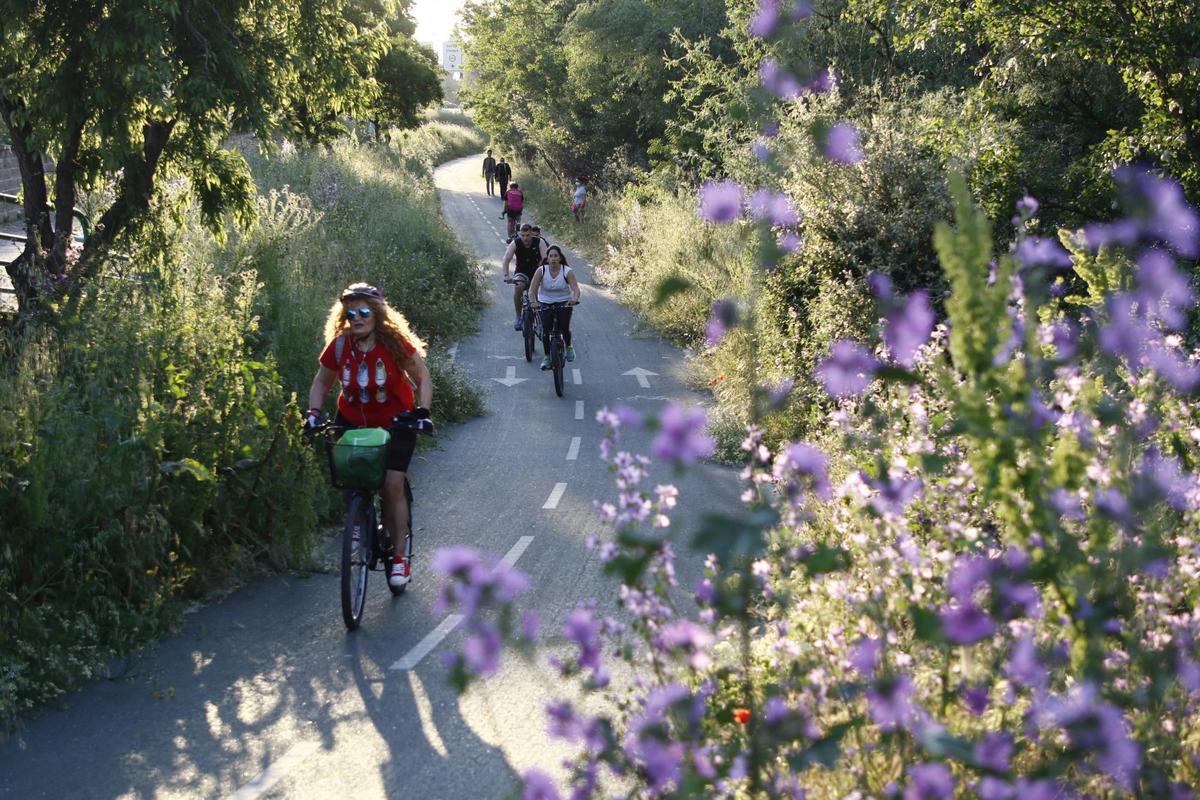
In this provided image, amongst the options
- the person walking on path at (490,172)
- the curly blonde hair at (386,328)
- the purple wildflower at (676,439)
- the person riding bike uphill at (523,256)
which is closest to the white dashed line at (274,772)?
the curly blonde hair at (386,328)

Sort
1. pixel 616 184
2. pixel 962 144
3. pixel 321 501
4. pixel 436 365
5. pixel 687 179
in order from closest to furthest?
1. pixel 321 501
2. pixel 962 144
3. pixel 436 365
4. pixel 687 179
5. pixel 616 184

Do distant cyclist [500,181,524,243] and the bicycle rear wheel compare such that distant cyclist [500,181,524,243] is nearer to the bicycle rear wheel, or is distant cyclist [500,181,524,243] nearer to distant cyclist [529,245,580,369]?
distant cyclist [529,245,580,369]

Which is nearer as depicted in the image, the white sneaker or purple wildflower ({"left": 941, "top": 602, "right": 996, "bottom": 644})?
purple wildflower ({"left": 941, "top": 602, "right": 996, "bottom": 644})

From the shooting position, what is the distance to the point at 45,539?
693cm

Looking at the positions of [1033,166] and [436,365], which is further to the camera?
[436,365]

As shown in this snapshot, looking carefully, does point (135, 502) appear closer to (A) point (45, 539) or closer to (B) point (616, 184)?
(A) point (45, 539)

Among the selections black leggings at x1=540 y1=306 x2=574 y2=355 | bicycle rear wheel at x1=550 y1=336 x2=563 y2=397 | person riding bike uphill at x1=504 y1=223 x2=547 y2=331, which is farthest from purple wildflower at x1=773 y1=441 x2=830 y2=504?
person riding bike uphill at x1=504 y1=223 x2=547 y2=331

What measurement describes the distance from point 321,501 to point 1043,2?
8392 millimetres

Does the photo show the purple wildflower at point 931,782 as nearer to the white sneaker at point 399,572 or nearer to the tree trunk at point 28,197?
the white sneaker at point 399,572

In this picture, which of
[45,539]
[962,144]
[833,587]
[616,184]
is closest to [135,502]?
[45,539]

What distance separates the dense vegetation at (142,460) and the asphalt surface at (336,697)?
317 mm

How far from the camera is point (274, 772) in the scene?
5469 millimetres

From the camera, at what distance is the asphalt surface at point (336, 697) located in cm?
539

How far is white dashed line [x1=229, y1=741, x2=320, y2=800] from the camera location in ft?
17.3
